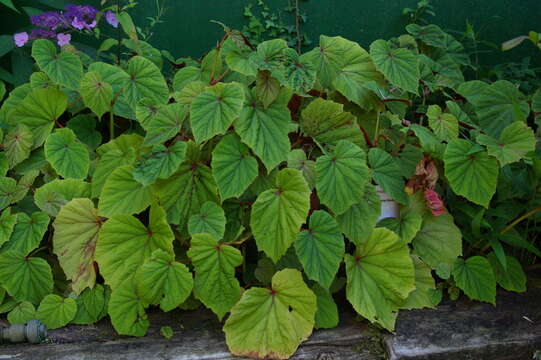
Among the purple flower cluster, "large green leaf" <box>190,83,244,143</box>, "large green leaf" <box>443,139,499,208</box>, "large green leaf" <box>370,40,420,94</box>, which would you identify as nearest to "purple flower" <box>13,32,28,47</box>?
the purple flower cluster

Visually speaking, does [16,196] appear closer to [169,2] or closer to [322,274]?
[322,274]

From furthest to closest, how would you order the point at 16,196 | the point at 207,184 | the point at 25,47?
the point at 25,47 < the point at 16,196 < the point at 207,184

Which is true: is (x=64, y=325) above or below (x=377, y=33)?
below

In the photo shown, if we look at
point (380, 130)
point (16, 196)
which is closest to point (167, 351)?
point (16, 196)

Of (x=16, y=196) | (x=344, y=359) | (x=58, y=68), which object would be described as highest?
(x=58, y=68)

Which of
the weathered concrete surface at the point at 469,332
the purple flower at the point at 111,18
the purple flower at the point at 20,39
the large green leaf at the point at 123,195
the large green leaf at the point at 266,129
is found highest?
the purple flower at the point at 111,18

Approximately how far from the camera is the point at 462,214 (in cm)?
185

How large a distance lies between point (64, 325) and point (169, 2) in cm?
171

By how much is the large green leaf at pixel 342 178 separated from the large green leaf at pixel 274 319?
230mm

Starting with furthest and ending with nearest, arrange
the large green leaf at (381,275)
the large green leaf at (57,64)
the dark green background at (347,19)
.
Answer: the dark green background at (347,19) < the large green leaf at (57,64) < the large green leaf at (381,275)

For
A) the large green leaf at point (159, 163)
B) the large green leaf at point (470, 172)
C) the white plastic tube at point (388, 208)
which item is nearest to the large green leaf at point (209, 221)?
the large green leaf at point (159, 163)

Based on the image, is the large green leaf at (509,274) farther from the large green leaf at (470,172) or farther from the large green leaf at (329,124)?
the large green leaf at (329,124)

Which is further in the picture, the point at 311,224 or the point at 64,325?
the point at 64,325

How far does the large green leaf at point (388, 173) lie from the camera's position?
1661 mm
